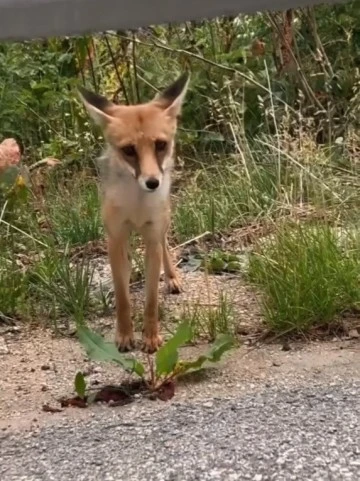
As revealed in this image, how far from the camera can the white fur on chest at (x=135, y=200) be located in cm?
464

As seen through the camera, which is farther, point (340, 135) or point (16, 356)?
point (340, 135)

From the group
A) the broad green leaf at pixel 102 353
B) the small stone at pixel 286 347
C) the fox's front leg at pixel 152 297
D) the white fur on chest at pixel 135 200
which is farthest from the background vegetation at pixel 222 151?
the broad green leaf at pixel 102 353

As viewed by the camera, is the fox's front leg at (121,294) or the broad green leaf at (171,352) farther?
the fox's front leg at (121,294)

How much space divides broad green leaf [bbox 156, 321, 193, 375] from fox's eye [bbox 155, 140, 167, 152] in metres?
1.12

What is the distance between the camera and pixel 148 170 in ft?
14.3

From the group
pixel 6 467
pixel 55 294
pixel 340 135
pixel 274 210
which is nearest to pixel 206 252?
pixel 274 210

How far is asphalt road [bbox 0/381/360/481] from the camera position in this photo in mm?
2943

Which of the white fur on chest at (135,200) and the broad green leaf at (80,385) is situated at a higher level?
the white fur on chest at (135,200)

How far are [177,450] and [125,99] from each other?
235 inches

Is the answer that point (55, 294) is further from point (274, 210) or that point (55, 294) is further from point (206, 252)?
point (274, 210)

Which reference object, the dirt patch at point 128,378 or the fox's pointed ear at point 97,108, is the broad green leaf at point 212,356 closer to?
the dirt patch at point 128,378

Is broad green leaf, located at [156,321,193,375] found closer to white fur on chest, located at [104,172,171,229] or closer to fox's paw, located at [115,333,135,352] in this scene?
fox's paw, located at [115,333,135,352]

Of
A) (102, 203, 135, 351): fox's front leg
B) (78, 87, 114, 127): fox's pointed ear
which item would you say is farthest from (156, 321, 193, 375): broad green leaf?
(78, 87, 114, 127): fox's pointed ear

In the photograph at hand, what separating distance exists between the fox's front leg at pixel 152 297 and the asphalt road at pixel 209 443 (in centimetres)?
100
